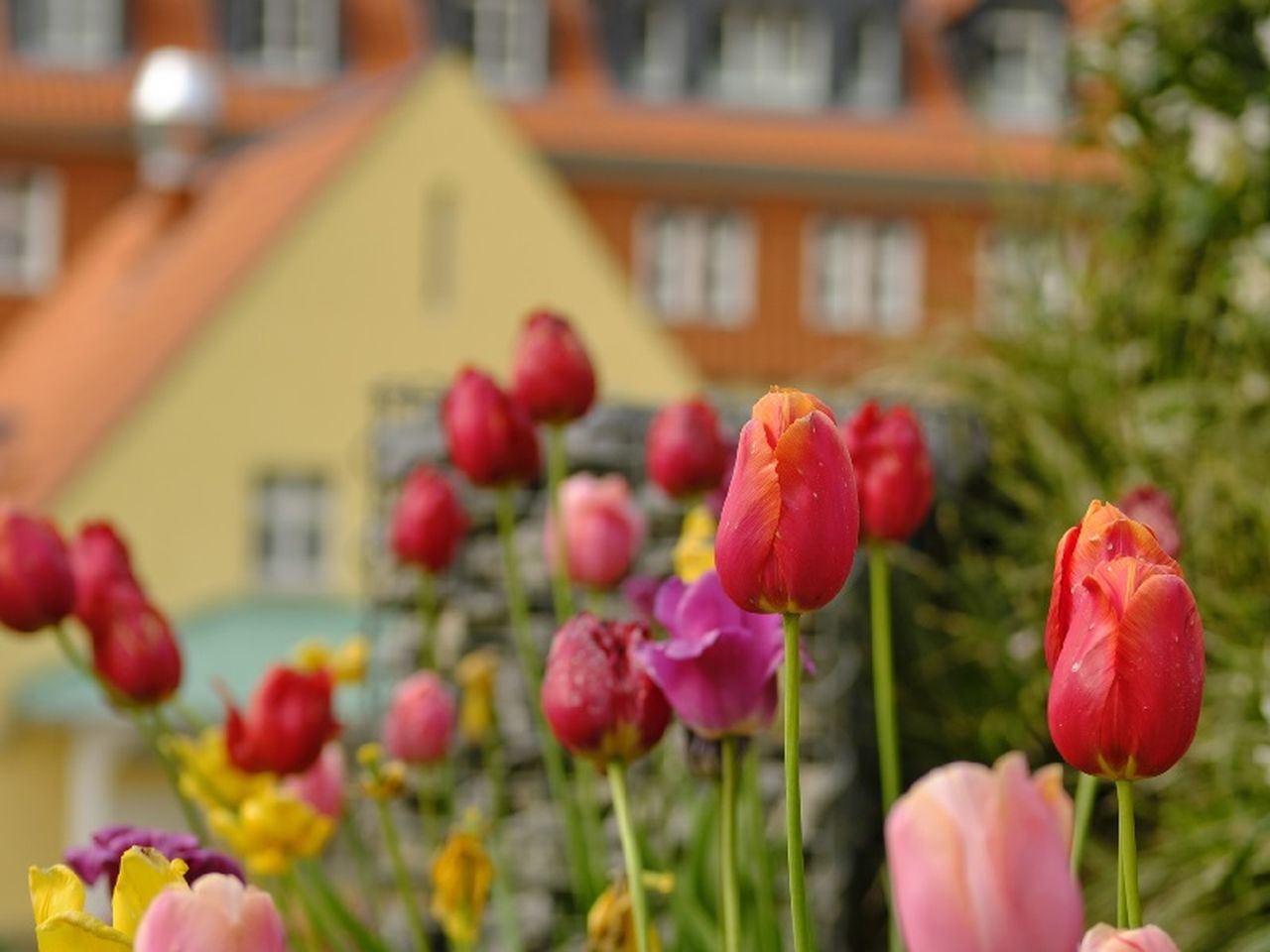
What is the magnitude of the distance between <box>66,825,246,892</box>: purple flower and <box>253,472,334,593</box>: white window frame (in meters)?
15.9

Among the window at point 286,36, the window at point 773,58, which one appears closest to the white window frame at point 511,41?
the window at point 286,36

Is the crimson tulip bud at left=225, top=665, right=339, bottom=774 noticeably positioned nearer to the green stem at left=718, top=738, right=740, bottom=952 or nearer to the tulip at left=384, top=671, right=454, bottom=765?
the tulip at left=384, top=671, right=454, bottom=765

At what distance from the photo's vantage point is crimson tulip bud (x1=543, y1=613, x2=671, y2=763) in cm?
132

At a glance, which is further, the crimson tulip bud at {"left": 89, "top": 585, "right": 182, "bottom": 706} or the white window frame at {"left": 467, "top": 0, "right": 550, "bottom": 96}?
the white window frame at {"left": 467, "top": 0, "right": 550, "bottom": 96}

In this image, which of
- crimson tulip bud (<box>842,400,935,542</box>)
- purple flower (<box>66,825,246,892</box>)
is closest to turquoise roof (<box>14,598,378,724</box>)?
crimson tulip bud (<box>842,400,935,542</box>)

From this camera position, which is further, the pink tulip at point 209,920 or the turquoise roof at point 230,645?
the turquoise roof at point 230,645

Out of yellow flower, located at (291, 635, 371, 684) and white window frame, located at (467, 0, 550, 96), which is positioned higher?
white window frame, located at (467, 0, 550, 96)

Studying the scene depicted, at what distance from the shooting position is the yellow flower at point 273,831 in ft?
5.66

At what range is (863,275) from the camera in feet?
80.8

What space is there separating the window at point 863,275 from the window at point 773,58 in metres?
1.47

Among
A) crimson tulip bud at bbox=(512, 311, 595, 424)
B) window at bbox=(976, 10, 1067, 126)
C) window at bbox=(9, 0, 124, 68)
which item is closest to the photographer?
crimson tulip bud at bbox=(512, 311, 595, 424)

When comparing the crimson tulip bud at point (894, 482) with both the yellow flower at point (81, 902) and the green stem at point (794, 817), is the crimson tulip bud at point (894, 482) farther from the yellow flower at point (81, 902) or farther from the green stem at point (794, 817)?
the yellow flower at point (81, 902)

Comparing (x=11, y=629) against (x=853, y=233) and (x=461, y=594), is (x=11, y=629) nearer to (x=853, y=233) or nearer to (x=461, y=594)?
(x=461, y=594)

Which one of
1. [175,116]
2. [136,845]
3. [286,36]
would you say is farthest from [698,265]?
[136,845]
